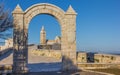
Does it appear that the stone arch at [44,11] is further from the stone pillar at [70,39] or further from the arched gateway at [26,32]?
the stone pillar at [70,39]

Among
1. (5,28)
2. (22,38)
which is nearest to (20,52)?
(22,38)

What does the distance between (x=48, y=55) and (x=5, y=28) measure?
2506 cm

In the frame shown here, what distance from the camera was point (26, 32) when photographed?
22156 millimetres

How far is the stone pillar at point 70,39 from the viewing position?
22.6 m

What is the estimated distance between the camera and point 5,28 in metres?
19.6

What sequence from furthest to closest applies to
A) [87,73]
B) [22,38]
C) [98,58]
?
[98,58] < [22,38] < [87,73]

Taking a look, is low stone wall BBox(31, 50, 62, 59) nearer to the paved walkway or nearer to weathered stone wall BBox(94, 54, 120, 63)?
the paved walkway

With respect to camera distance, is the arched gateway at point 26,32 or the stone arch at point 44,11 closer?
the arched gateway at point 26,32

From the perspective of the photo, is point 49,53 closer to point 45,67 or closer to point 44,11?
point 45,67

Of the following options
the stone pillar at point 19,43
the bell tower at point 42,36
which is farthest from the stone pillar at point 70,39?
the bell tower at point 42,36

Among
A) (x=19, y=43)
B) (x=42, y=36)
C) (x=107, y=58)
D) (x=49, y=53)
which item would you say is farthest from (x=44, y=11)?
(x=42, y=36)

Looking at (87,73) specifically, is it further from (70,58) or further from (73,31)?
(73,31)

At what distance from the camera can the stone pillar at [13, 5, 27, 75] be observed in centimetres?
2170

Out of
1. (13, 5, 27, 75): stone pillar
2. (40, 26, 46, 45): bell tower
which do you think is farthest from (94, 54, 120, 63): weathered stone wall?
(40, 26, 46, 45): bell tower
